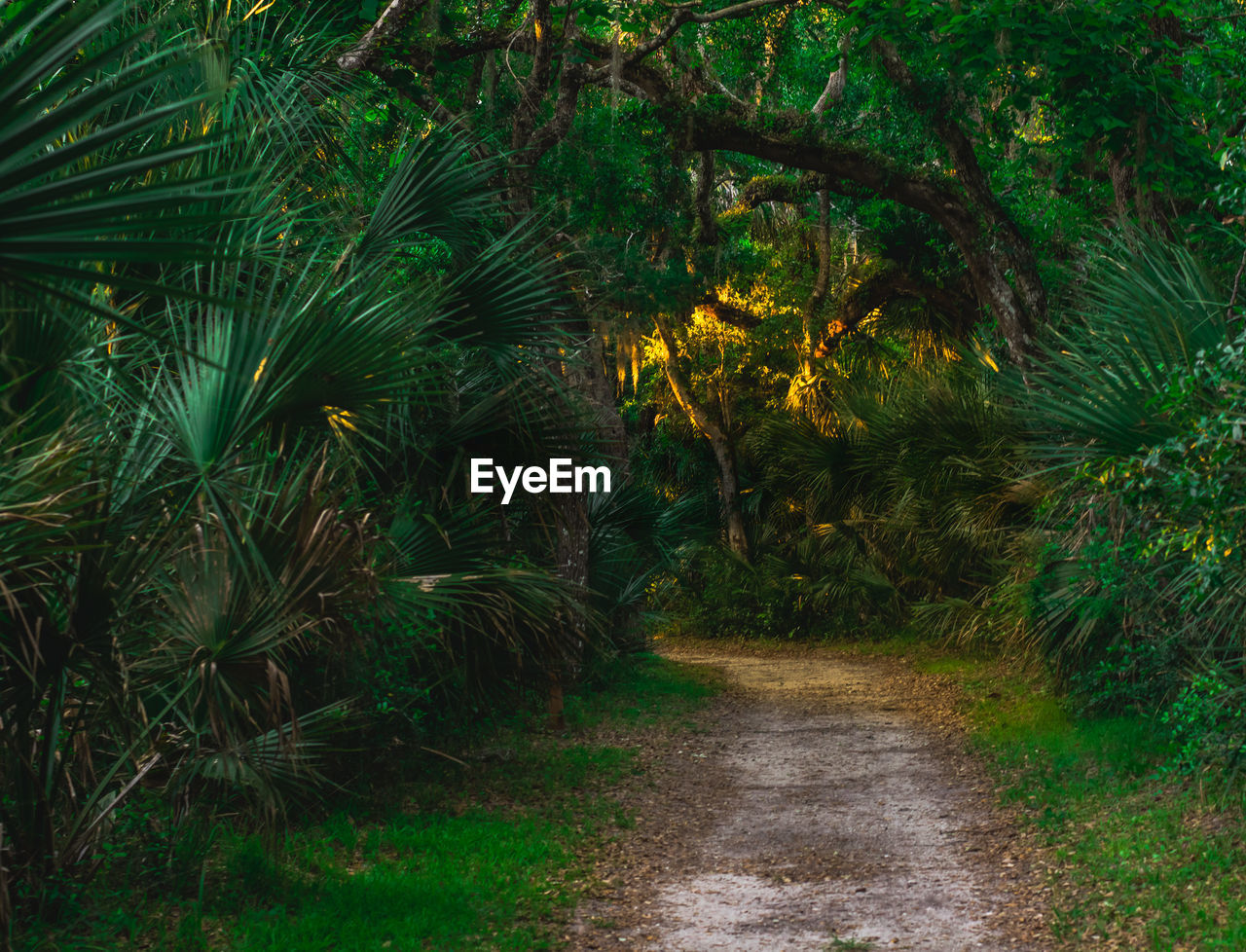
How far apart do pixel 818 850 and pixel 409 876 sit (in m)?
2.53

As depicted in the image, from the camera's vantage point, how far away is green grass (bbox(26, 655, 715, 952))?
5.11 meters

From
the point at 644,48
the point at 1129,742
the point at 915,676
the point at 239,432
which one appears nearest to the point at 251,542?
the point at 239,432

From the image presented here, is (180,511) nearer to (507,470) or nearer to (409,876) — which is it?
(409,876)

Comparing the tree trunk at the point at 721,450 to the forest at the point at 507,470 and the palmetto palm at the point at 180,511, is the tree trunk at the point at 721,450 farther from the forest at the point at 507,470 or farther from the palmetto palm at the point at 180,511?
the palmetto palm at the point at 180,511

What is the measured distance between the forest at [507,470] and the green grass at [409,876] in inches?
1.7

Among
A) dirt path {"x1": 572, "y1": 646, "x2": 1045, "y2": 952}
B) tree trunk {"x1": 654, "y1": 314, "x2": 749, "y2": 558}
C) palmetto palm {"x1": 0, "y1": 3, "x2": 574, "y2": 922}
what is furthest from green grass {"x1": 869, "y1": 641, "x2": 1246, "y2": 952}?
tree trunk {"x1": 654, "y1": 314, "x2": 749, "y2": 558}

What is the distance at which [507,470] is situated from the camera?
783cm

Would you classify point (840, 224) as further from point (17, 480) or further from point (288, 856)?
point (17, 480)

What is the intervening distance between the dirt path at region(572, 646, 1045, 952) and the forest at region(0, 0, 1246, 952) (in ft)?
0.26

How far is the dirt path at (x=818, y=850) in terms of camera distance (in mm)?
5570

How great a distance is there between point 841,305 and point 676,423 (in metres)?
4.30

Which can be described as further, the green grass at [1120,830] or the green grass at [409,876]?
the green grass at [1120,830]

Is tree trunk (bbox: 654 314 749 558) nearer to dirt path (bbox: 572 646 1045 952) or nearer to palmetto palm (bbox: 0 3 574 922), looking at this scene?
dirt path (bbox: 572 646 1045 952)

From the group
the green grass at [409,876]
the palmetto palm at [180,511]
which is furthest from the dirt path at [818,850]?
the palmetto palm at [180,511]
